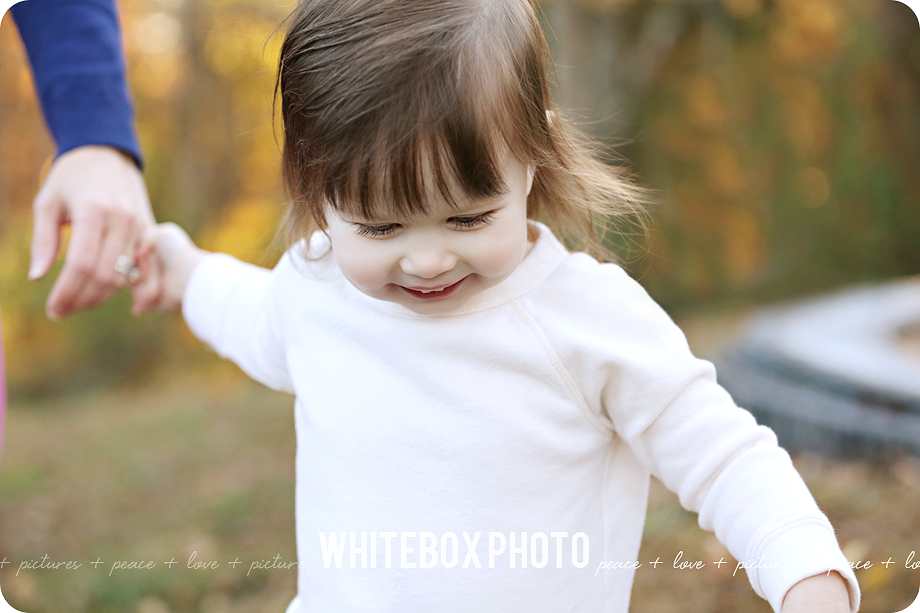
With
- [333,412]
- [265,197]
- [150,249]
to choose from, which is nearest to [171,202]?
[265,197]

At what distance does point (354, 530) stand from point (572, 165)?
2.17ft

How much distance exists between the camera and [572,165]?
1.23 meters

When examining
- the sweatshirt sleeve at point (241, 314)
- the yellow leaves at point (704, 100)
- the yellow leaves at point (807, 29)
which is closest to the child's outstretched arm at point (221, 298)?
the sweatshirt sleeve at point (241, 314)

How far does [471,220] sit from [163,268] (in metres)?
0.96

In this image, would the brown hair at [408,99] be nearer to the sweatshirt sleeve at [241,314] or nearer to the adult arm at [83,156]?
the sweatshirt sleeve at [241,314]

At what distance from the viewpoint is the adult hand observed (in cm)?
160

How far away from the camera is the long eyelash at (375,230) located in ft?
3.41

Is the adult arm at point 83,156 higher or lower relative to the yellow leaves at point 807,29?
higher

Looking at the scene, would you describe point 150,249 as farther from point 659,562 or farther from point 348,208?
point 659,562

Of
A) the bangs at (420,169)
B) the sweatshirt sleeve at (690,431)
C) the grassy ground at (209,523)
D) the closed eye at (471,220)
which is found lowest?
the grassy ground at (209,523)

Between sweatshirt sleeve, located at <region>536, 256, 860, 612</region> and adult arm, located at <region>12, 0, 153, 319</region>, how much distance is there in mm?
982

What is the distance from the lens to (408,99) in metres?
0.97

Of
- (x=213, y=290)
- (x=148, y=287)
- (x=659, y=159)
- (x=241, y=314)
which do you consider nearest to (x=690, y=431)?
(x=241, y=314)

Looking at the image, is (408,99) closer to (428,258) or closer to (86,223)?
(428,258)
